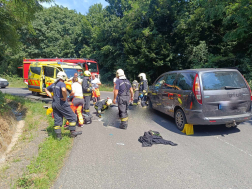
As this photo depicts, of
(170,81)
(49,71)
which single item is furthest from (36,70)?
(170,81)

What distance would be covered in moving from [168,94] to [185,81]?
3.05ft

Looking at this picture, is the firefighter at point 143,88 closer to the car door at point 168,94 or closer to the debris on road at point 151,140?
the car door at point 168,94

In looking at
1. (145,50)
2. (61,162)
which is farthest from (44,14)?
(61,162)

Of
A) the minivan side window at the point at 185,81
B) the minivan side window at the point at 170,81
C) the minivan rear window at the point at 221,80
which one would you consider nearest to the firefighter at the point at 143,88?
the minivan side window at the point at 170,81

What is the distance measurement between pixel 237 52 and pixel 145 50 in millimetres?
7416

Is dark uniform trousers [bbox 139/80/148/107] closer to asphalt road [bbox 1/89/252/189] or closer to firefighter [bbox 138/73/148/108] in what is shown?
firefighter [bbox 138/73/148/108]

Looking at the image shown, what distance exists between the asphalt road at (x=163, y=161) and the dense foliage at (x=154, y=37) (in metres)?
6.23

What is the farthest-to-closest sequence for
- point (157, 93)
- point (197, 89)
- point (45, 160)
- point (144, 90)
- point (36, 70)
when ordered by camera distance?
point (36, 70), point (144, 90), point (157, 93), point (197, 89), point (45, 160)

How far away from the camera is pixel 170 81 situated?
254 inches

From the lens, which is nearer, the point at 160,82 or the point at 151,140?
the point at 151,140

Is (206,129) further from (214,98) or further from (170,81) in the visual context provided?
(170,81)

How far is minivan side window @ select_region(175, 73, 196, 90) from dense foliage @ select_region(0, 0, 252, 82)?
21.3ft

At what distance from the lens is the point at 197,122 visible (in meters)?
4.96

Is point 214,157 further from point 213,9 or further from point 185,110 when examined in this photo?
point 213,9
